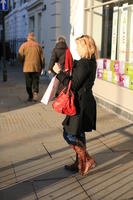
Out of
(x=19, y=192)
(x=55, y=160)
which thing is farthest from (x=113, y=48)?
(x=19, y=192)

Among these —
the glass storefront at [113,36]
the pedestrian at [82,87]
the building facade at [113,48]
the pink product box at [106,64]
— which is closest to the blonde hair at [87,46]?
the pedestrian at [82,87]

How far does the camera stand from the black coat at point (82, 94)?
3.91 m

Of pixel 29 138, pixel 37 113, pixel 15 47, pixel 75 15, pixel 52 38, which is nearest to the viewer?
pixel 29 138

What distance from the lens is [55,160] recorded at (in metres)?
4.89

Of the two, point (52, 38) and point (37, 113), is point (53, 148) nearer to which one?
point (37, 113)

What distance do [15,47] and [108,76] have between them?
2147 centimetres

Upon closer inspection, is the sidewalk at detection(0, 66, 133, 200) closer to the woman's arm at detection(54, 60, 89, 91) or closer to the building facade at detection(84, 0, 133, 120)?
the building facade at detection(84, 0, 133, 120)

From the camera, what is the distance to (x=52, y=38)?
14133mm

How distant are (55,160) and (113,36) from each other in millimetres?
4817

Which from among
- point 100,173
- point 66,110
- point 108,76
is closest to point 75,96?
point 66,110

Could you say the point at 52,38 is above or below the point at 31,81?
above

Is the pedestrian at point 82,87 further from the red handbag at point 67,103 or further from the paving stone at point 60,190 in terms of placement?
the paving stone at point 60,190

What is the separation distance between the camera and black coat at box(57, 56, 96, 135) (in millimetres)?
3912

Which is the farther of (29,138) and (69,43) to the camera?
(69,43)
